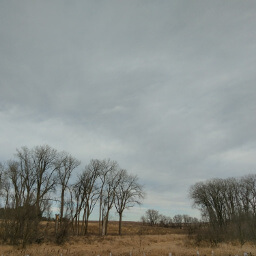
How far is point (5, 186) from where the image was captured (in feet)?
107

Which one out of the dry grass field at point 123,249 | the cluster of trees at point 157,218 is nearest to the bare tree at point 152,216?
the cluster of trees at point 157,218

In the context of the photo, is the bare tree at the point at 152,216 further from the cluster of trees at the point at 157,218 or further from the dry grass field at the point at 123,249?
the dry grass field at the point at 123,249

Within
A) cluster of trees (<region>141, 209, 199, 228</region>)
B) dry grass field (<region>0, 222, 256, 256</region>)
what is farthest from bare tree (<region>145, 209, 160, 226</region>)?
dry grass field (<region>0, 222, 256, 256</region>)

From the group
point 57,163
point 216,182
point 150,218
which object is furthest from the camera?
point 150,218

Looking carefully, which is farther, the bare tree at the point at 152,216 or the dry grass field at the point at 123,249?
the bare tree at the point at 152,216

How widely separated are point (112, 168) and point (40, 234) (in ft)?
68.7

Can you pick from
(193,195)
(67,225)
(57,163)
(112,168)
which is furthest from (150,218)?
(67,225)

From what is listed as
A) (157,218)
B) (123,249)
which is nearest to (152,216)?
(157,218)

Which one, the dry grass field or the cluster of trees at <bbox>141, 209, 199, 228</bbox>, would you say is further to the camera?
the cluster of trees at <bbox>141, 209, 199, 228</bbox>

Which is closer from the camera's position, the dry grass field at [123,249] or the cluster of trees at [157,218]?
the dry grass field at [123,249]

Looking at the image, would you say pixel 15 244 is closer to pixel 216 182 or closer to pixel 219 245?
pixel 219 245

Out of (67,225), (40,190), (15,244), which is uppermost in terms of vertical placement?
(40,190)

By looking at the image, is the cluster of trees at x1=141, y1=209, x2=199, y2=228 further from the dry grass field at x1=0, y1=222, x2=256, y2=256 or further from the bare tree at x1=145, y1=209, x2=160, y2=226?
the dry grass field at x1=0, y1=222, x2=256, y2=256

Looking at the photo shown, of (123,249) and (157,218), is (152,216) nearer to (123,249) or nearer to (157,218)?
(157,218)
